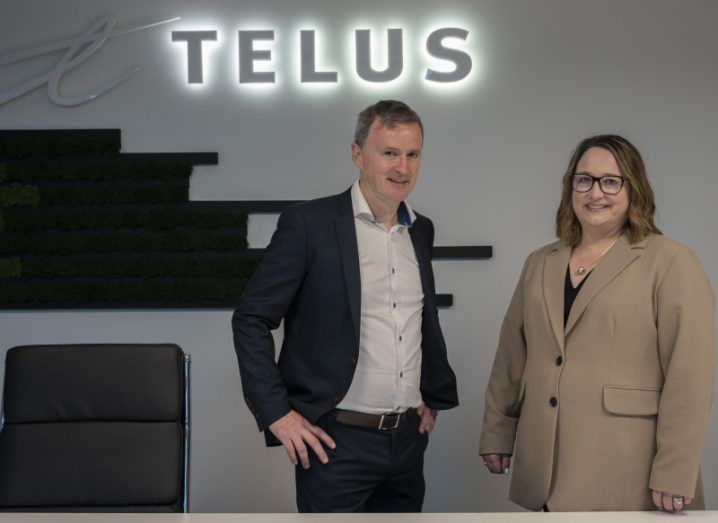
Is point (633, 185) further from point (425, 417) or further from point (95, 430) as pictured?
point (95, 430)

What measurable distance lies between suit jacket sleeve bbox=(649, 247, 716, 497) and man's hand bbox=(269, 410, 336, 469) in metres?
0.86

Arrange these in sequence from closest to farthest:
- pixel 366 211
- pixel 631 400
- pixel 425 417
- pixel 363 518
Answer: pixel 363 518, pixel 631 400, pixel 366 211, pixel 425 417

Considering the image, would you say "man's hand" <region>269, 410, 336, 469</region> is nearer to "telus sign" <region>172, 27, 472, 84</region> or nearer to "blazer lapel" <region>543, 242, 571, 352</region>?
"blazer lapel" <region>543, 242, 571, 352</region>

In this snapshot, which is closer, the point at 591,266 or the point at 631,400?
the point at 631,400

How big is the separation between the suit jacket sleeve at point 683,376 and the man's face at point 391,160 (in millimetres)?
750

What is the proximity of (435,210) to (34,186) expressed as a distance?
1810mm

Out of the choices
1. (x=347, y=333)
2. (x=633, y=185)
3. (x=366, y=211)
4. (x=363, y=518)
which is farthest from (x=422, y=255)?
(x=363, y=518)

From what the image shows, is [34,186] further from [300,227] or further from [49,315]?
[300,227]

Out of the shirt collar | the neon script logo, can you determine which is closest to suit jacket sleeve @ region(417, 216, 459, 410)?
the shirt collar

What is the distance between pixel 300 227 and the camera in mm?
2289

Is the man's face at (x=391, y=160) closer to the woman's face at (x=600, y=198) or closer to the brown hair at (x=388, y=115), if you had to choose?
the brown hair at (x=388, y=115)

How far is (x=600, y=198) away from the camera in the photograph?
2.22m

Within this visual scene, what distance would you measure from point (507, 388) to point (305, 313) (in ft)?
2.26

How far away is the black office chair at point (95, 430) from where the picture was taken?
2.35 metres
